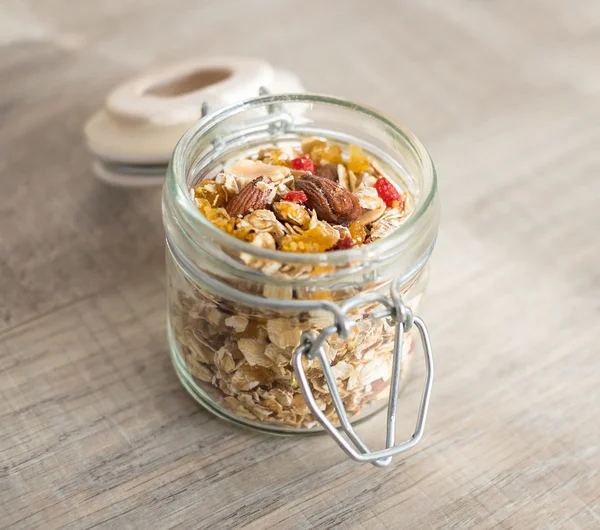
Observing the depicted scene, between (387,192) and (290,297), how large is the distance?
0.13 metres

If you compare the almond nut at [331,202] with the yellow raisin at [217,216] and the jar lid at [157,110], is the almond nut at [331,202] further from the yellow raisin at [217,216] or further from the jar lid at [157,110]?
the jar lid at [157,110]

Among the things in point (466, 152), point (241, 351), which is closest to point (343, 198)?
point (241, 351)

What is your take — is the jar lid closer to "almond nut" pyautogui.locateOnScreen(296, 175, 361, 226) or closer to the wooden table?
the wooden table

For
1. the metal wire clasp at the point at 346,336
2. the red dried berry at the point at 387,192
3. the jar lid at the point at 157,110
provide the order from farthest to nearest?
1. the jar lid at the point at 157,110
2. the red dried berry at the point at 387,192
3. the metal wire clasp at the point at 346,336


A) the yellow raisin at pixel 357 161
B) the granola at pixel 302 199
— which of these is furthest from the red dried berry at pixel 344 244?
the yellow raisin at pixel 357 161

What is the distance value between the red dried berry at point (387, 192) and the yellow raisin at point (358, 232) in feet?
0.14

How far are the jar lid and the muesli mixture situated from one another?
152mm

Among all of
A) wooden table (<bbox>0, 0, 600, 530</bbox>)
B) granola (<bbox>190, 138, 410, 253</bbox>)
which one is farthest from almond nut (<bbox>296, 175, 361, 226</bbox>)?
wooden table (<bbox>0, 0, 600, 530</bbox>)

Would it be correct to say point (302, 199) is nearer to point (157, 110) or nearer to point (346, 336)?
point (346, 336)

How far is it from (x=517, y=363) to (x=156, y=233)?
14.1 inches

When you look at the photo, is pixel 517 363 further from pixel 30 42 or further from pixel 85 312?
pixel 30 42

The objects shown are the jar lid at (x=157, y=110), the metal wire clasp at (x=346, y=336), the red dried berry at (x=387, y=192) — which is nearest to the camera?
the metal wire clasp at (x=346, y=336)

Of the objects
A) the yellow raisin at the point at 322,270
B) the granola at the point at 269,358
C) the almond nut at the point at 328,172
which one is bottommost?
the granola at the point at 269,358

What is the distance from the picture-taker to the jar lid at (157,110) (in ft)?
2.46
